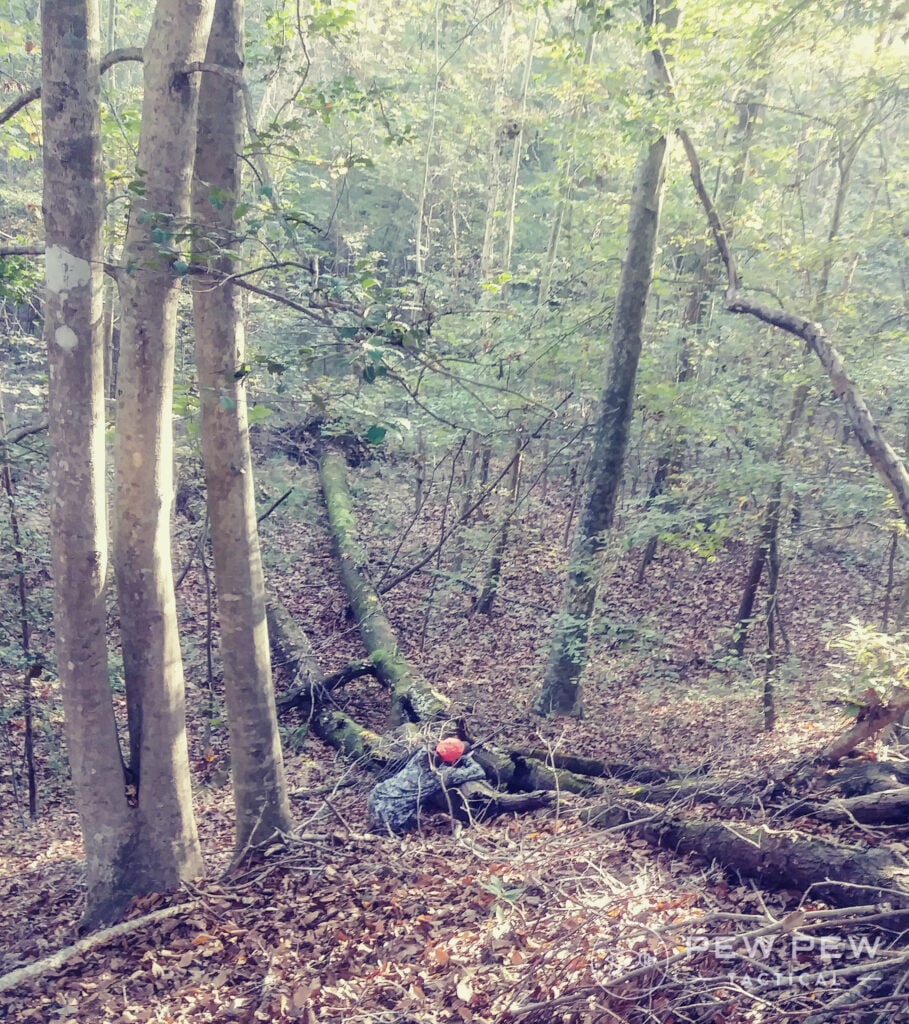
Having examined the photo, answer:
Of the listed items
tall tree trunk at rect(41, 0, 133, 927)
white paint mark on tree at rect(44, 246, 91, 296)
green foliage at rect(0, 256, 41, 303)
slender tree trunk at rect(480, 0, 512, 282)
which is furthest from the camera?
slender tree trunk at rect(480, 0, 512, 282)

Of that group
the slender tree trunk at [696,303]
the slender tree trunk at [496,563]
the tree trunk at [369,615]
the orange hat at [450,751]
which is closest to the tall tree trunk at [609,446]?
the slender tree trunk at [696,303]

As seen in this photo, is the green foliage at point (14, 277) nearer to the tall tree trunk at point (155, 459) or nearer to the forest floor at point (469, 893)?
the tall tree trunk at point (155, 459)

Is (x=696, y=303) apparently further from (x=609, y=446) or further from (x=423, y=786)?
(x=423, y=786)

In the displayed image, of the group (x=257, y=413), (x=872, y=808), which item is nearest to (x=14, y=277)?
(x=257, y=413)

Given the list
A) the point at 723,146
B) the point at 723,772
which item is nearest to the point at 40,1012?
the point at 723,772

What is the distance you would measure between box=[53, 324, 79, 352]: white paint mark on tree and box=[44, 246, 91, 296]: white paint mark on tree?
197 millimetres

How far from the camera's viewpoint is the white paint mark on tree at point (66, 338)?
13.6ft

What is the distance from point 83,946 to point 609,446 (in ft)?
23.1

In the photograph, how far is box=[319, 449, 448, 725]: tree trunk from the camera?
8555 mm

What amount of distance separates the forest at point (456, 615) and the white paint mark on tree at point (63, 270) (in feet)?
0.07

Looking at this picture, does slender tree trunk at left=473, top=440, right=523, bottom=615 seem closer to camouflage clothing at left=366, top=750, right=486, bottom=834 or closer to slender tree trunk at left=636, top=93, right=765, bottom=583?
slender tree trunk at left=636, top=93, right=765, bottom=583

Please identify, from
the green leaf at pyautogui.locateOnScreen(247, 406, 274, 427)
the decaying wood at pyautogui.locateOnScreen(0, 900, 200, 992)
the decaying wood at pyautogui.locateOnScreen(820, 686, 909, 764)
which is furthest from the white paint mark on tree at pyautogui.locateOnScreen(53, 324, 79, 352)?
the decaying wood at pyautogui.locateOnScreen(820, 686, 909, 764)

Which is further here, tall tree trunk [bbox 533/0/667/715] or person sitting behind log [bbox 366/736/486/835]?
tall tree trunk [bbox 533/0/667/715]

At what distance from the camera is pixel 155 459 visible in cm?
461
